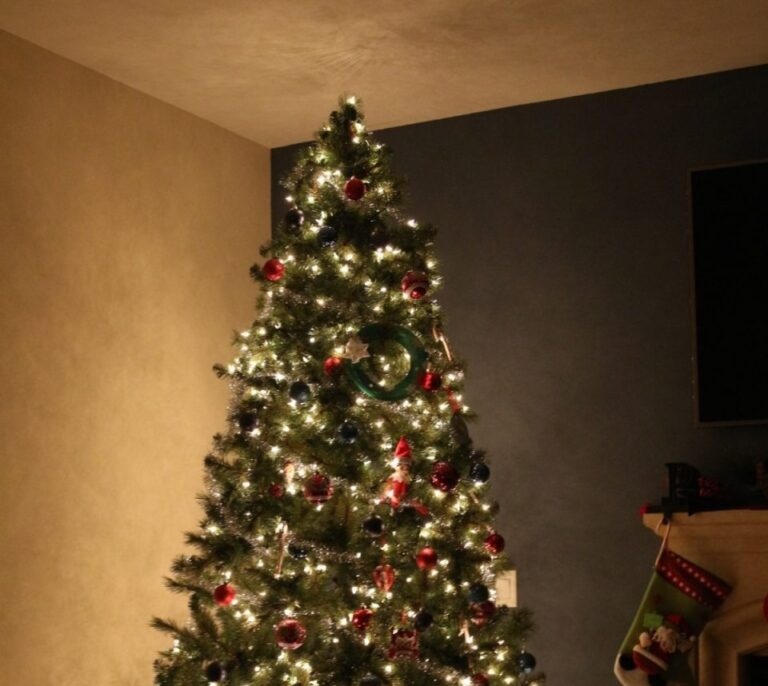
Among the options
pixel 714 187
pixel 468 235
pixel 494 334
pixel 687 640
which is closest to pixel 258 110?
pixel 468 235

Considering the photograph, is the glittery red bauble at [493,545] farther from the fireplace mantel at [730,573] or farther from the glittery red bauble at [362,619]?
the fireplace mantel at [730,573]

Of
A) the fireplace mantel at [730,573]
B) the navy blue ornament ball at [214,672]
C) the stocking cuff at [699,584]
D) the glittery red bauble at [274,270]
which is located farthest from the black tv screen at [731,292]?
the navy blue ornament ball at [214,672]

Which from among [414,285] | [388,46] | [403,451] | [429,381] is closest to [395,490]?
[403,451]

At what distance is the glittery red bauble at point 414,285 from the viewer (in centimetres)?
307

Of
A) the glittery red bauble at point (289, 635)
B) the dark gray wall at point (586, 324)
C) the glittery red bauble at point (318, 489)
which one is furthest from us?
the dark gray wall at point (586, 324)

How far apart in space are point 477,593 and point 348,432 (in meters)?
0.56

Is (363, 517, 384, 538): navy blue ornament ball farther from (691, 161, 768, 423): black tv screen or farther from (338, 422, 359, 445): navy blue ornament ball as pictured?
(691, 161, 768, 423): black tv screen

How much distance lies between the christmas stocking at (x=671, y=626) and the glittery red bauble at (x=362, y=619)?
1129 millimetres

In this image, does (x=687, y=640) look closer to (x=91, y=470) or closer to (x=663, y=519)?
(x=663, y=519)

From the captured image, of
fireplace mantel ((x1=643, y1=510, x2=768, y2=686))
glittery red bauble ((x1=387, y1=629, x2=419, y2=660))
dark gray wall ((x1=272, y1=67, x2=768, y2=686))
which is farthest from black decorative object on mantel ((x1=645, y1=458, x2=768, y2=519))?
glittery red bauble ((x1=387, y1=629, x2=419, y2=660))

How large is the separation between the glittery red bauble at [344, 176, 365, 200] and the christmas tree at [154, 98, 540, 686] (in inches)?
0.4

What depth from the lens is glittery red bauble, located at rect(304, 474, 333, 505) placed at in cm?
292

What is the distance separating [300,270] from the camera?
3.12 meters

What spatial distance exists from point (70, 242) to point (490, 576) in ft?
5.68
